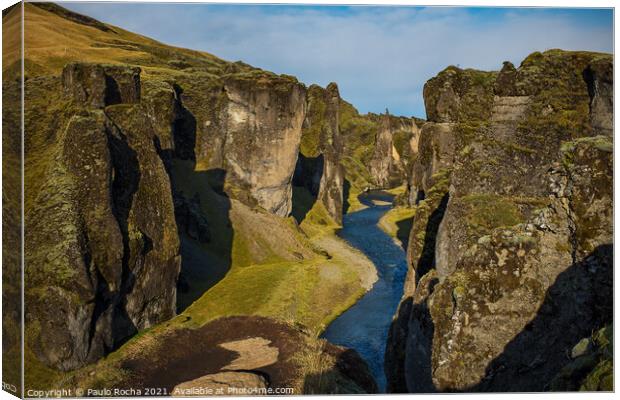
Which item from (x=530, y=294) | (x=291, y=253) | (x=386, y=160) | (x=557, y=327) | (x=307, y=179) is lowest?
(x=291, y=253)

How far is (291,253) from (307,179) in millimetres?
32544

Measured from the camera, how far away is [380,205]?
100125mm

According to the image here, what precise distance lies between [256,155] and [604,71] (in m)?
49.3

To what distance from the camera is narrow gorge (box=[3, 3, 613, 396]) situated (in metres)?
12.1

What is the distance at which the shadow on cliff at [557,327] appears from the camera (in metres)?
11.7

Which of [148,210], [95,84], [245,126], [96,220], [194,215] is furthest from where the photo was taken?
[245,126]

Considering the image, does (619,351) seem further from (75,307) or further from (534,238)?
(75,307)

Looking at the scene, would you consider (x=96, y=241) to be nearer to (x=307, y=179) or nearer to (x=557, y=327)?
(x=557, y=327)

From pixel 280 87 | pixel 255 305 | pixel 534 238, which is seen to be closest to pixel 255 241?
pixel 255 305

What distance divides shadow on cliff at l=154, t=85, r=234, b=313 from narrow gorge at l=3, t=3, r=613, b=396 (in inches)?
8.3

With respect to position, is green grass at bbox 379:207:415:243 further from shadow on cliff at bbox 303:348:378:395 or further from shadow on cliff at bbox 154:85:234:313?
shadow on cliff at bbox 303:348:378:395

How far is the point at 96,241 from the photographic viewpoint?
1053 inches

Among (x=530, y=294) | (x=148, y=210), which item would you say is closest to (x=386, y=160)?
(x=148, y=210)

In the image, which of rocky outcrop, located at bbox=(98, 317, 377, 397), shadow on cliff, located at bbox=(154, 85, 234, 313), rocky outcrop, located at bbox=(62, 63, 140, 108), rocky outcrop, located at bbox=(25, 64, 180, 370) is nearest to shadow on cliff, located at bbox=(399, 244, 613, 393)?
rocky outcrop, located at bbox=(98, 317, 377, 397)
